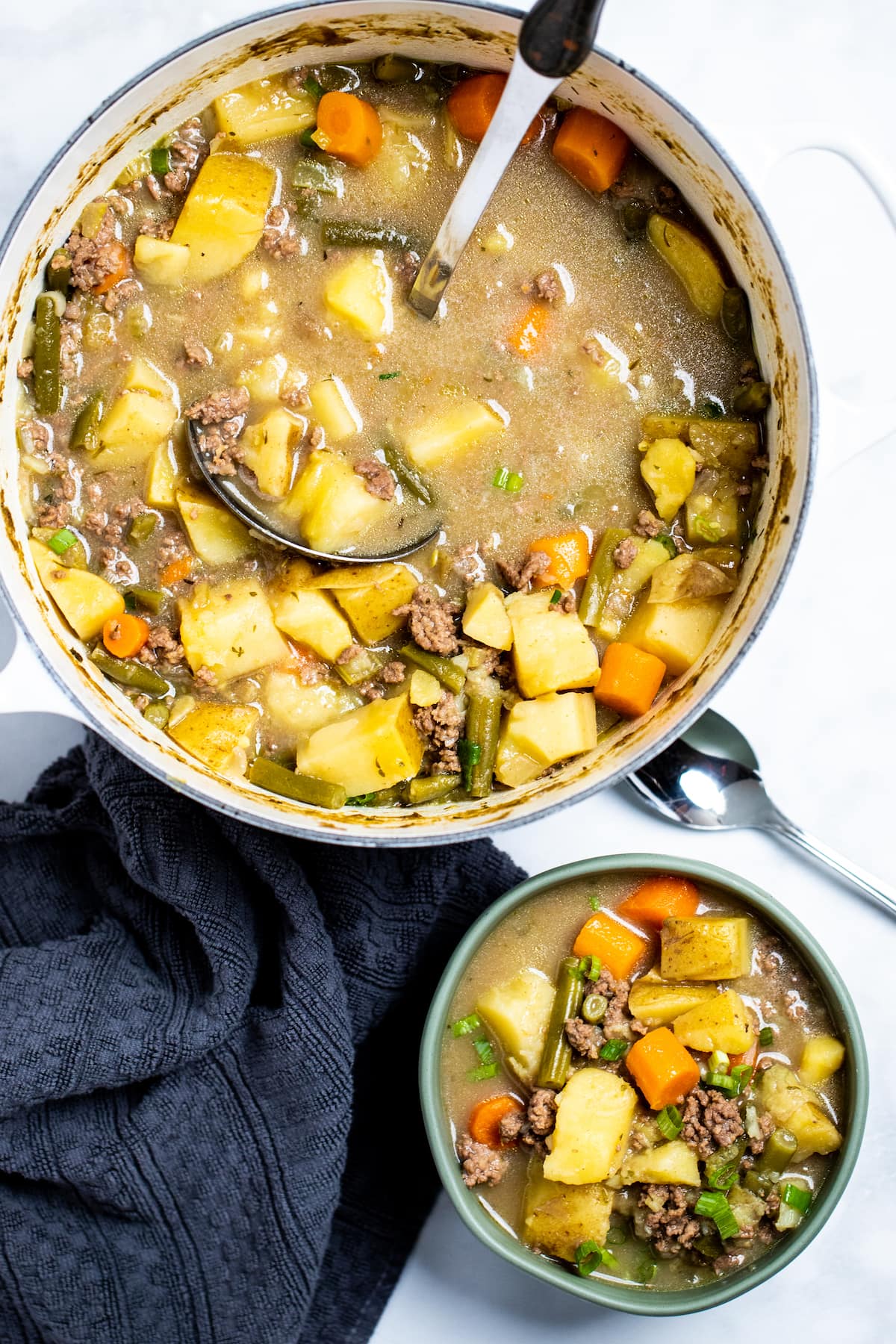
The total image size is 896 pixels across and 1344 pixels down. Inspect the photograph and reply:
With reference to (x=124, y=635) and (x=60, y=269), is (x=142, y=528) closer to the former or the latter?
(x=124, y=635)

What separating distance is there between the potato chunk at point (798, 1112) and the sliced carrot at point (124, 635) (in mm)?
1812

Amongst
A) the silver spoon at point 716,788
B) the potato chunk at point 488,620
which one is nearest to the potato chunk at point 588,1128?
the silver spoon at point 716,788

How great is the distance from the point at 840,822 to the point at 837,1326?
1.32 m

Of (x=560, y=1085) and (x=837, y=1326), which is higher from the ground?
(x=560, y=1085)

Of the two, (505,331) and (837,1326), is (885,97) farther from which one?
(837,1326)

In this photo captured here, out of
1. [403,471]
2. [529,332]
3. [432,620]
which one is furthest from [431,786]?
[529,332]

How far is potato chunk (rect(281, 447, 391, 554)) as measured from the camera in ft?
8.50

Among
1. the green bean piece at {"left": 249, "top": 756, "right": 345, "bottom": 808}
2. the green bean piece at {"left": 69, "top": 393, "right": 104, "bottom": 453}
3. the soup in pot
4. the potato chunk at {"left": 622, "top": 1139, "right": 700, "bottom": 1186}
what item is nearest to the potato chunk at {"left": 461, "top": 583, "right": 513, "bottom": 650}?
the soup in pot

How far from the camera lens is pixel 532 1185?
282 centimetres

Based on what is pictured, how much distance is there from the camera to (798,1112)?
2.82m

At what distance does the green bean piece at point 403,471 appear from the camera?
8.55 ft

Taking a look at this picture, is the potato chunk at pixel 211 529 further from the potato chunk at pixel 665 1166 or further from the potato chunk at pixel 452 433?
the potato chunk at pixel 665 1166

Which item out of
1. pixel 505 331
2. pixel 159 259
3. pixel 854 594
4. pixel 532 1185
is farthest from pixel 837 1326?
pixel 159 259

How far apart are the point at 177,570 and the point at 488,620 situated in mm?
708
